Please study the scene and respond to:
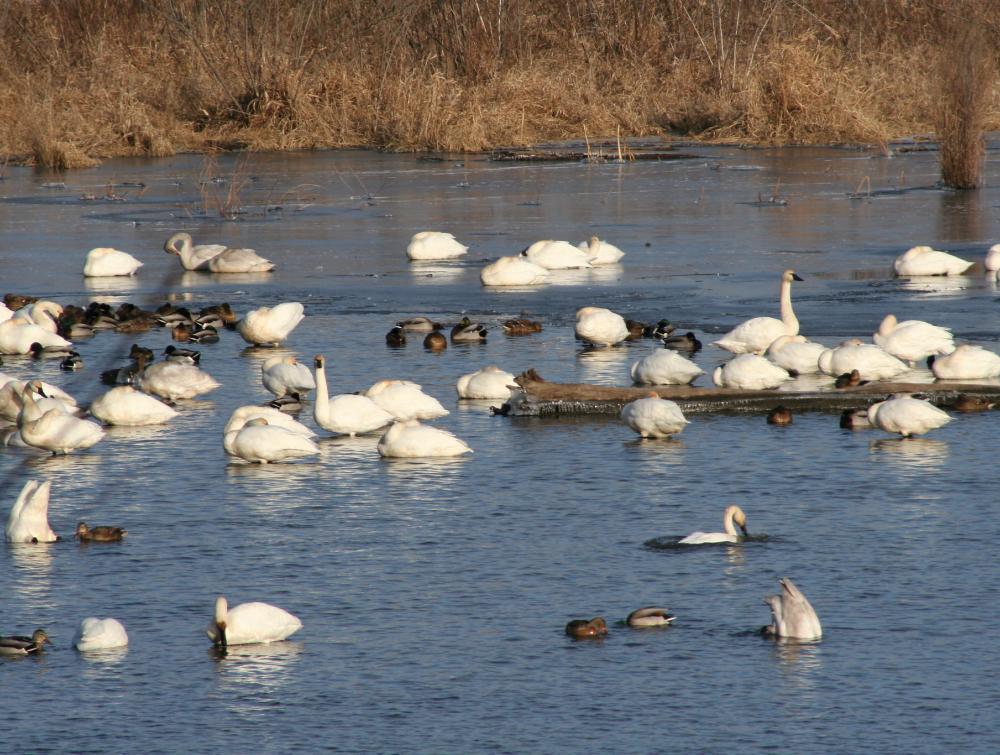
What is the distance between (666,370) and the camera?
1195cm

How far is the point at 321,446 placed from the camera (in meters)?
10.9

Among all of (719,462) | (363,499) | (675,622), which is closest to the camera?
(675,622)

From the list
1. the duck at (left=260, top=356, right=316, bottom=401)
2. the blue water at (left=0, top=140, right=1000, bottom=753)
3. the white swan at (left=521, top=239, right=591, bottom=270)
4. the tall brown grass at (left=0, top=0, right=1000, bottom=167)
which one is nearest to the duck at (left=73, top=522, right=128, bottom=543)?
the blue water at (left=0, top=140, right=1000, bottom=753)

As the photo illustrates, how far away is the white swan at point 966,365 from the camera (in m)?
11.7

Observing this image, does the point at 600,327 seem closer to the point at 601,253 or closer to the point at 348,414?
the point at 348,414

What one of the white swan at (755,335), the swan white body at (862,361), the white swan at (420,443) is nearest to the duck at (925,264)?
the white swan at (755,335)

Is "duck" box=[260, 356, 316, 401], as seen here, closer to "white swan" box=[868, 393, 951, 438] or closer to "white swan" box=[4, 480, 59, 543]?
"white swan" box=[4, 480, 59, 543]

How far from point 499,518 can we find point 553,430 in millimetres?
2164

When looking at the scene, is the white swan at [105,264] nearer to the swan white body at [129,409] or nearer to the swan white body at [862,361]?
the swan white body at [129,409]

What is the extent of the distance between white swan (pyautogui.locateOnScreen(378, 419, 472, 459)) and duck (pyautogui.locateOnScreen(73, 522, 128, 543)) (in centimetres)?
206

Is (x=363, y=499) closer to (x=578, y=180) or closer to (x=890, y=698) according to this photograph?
(x=890, y=698)

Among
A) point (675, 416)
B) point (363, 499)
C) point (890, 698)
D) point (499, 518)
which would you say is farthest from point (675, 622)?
point (675, 416)

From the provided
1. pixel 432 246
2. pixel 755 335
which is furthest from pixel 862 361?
pixel 432 246

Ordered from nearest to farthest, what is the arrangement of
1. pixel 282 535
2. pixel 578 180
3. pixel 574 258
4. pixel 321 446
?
pixel 282 535, pixel 321 446, pixel 574 258, pixel 578 180
